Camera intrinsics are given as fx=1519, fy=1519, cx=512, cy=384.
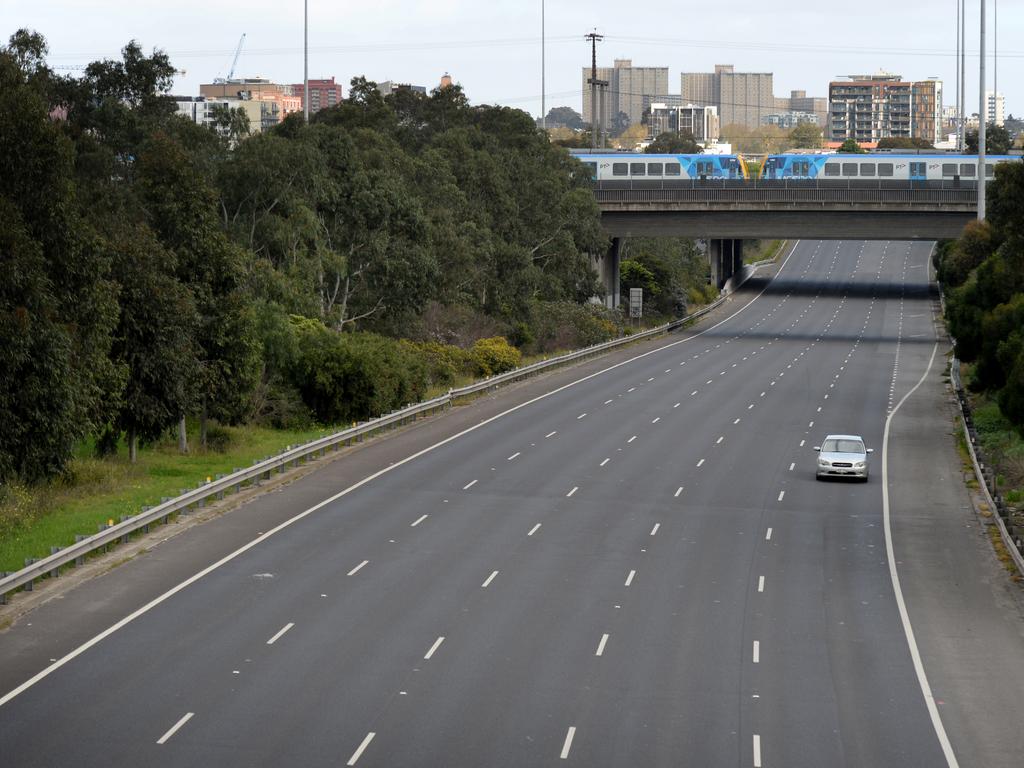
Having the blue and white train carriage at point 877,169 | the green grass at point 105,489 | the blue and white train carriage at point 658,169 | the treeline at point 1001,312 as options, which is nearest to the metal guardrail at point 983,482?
the treeline at point 1001,312

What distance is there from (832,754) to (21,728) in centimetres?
1018

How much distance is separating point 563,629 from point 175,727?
7596mm

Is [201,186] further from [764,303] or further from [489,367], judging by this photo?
[764,303]

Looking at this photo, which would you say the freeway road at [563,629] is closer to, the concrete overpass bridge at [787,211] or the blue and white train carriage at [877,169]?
the concrete overpass bridge at [787,211]

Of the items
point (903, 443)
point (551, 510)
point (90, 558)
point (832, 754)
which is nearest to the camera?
point (832, 754)

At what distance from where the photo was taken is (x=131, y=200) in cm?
5459

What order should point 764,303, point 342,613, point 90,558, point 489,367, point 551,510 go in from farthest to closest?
point 764,303
point 489,367
point 551,510
point 90,558
point 342,613

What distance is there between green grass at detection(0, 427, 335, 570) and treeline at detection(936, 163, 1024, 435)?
22444 mm

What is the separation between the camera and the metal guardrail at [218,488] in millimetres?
27500

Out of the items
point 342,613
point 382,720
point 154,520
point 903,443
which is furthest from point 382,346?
point 382,720

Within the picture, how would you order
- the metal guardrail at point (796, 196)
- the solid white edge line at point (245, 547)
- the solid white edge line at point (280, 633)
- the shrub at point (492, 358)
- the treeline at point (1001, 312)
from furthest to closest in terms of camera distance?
the metal guardrail at point (796, 196) < the shrub at point (492, 358) < the treeline at point (1001, 312) < the solid white edge line at point (280, 633) < the solid white edge line at point (245, 547)

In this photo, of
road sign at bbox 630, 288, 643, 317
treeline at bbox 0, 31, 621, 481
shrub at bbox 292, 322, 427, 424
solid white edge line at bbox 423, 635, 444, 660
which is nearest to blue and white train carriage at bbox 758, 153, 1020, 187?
road sign at bbox 630, 288, 643, 317

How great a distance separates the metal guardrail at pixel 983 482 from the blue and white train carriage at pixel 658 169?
42.7 metres

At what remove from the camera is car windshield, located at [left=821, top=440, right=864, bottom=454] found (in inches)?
1678
